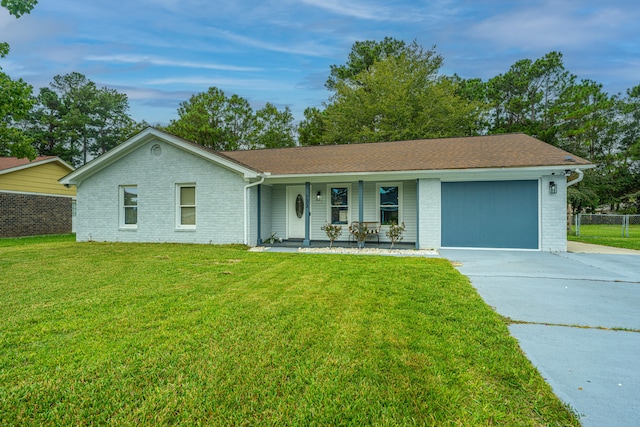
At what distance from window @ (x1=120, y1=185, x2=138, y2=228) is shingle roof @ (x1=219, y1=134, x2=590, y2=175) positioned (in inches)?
170

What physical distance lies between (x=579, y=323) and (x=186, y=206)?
10800mm

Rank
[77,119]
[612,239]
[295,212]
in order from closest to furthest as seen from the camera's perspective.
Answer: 1. [295,212]
2. [612,239]
3. [77,119]

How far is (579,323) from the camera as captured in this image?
356 cm

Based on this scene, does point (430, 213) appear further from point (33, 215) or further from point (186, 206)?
point (33, 215)

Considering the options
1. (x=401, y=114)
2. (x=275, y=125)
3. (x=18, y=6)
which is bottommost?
(x=18, y=6)

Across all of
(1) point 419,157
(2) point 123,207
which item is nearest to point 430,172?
(1) point 419,157

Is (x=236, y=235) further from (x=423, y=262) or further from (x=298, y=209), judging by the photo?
(x=423, y=262)

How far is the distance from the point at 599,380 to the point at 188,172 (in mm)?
11096

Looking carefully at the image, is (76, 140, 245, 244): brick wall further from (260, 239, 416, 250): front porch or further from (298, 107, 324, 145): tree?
(298, 107, 324, 145): tree

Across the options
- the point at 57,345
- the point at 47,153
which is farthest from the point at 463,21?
the point at 47,153

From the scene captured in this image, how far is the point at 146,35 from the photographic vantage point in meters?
12.1

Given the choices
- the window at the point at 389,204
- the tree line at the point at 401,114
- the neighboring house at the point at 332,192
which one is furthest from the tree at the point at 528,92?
the window at the point at 389,204

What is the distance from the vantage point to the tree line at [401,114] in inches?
918

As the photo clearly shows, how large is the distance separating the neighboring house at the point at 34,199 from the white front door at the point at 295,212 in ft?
42.6
